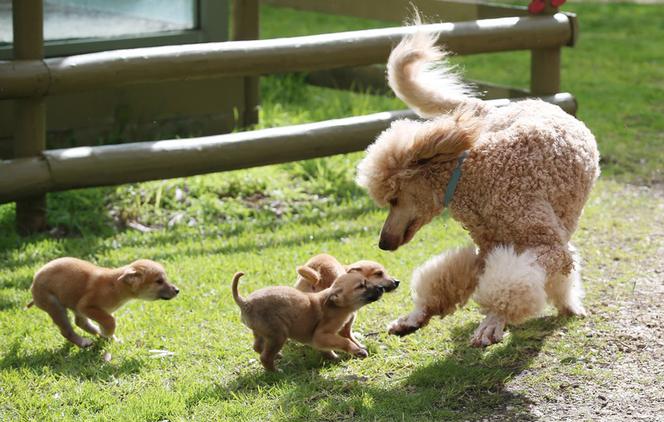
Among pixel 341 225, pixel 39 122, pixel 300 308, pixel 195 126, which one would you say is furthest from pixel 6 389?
pixel 195 126

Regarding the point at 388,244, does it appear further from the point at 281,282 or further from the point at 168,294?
the point at 281,282

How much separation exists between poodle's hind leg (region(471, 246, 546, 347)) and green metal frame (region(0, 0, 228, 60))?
5335 mm

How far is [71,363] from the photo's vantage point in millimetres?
5625

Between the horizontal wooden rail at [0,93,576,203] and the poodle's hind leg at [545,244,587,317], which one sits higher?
the horizontal wooden rail at [0,93,576,203]

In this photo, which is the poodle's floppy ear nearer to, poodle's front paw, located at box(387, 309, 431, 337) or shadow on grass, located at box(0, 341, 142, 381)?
poodle's front paw, located at box(387, 309, 431, 337)

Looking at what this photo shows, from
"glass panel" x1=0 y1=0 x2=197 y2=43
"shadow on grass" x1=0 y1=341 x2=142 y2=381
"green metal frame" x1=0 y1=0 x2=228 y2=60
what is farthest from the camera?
"glass panel" x1=0 y1=0 x2=197 y2=43

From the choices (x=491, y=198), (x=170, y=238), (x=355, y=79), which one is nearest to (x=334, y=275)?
(x=491, y=198)

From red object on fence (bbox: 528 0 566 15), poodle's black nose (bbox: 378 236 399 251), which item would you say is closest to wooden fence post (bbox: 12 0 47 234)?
poodle's black nose (bbox: 378 236 399 251)

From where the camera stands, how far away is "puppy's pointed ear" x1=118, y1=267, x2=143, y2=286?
573 centimetres

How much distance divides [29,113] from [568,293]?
4.16 meters

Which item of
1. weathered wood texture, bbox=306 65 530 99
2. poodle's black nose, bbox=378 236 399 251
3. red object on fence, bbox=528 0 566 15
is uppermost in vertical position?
red object on fence, bbox=528 0 566 15

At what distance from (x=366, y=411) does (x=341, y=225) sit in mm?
3303

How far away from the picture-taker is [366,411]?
493cm

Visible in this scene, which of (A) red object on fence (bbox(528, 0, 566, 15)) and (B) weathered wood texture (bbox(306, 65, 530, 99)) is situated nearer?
(A) red object on fence (bbox(528, 0, 566, 15))
